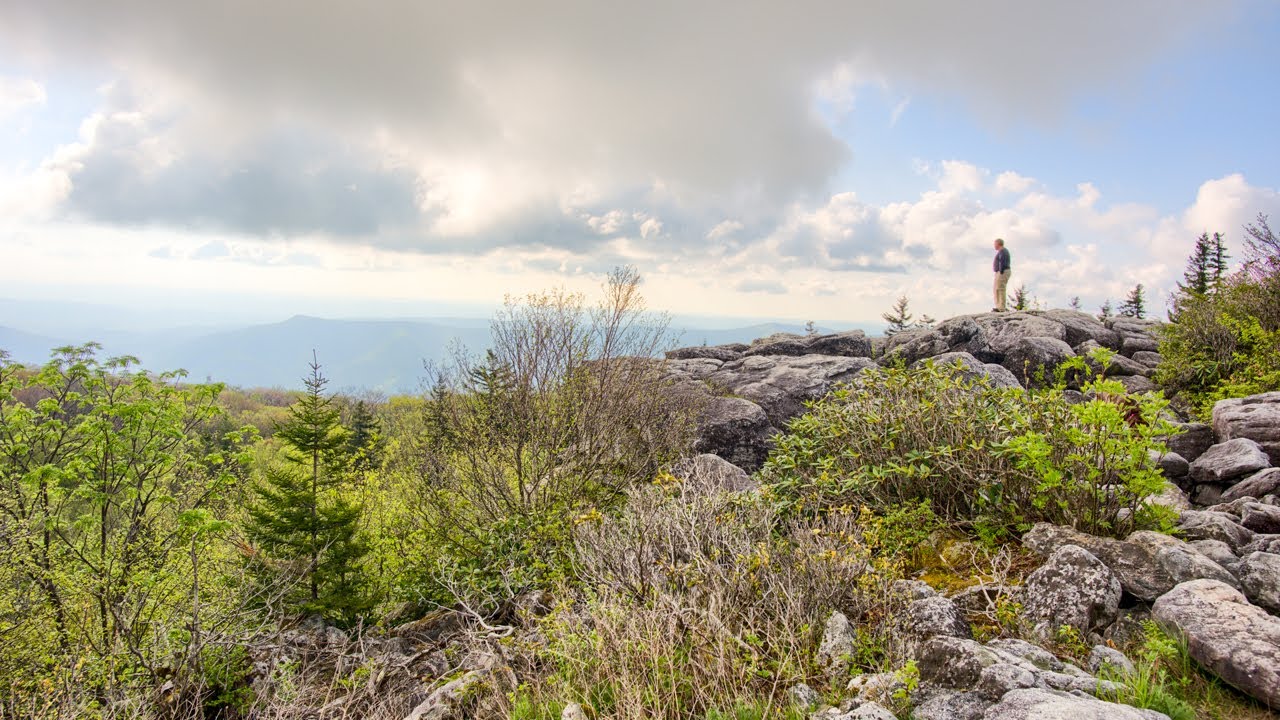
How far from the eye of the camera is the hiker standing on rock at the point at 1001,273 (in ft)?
62.9

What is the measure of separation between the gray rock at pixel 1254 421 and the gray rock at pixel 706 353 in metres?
11.7

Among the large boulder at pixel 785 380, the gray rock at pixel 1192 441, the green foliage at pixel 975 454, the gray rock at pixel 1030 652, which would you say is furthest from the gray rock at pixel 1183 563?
the large boulder at pixel 785 380

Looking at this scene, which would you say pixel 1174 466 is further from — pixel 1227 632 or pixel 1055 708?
pixel 1055 708

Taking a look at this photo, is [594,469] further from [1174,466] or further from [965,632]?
[1174,466]

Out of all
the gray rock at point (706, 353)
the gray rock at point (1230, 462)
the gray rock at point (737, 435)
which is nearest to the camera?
the gray rock at point (1230, 462)

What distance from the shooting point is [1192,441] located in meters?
7.96

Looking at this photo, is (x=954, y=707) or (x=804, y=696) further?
→ (x=804, y=696)

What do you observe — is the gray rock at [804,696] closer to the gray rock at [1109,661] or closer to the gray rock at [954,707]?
the gray rock at [954,707]

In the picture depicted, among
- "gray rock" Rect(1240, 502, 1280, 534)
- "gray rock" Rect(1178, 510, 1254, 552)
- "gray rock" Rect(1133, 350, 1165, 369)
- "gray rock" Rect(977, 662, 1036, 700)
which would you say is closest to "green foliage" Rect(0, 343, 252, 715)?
"gray rock" Rect(977, 662, 1036, 700)

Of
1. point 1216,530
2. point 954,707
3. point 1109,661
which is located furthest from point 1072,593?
point 1216,530

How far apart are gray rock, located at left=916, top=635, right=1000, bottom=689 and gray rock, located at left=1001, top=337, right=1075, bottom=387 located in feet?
44.5

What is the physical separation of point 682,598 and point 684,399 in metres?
8.78

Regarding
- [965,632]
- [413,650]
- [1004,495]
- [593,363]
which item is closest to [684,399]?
[593,363]

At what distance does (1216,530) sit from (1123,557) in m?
1.28
